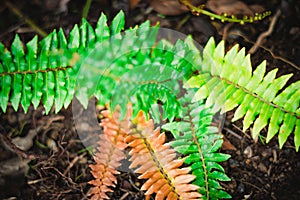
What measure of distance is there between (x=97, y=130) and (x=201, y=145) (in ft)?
2.30

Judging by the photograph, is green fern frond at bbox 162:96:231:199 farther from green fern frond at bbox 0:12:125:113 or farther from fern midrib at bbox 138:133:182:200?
green fern frond at bbox 0:12:125:113

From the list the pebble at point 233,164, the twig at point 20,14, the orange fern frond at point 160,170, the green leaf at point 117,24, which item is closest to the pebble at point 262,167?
the pebble at point 233,164

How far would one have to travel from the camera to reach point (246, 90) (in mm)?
1970

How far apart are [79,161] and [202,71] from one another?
0.94 metres

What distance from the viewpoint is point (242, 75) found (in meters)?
1.96

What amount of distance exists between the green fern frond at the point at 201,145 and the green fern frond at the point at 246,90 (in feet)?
0.27

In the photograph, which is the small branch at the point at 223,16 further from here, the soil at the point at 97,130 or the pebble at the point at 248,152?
the pebble at the point at 248,152

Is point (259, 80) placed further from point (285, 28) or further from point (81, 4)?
point (81, 4)

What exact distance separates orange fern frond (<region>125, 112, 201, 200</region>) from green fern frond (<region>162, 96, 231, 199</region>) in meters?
0.06

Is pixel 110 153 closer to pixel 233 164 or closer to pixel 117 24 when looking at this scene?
pixel 117 24

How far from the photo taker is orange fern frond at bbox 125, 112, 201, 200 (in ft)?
6.48

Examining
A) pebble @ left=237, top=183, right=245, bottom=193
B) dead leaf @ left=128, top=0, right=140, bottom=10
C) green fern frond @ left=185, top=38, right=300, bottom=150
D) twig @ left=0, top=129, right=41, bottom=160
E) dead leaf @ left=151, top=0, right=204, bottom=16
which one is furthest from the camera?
dead leaf @ left=128, top=0, right=140, bottom=10

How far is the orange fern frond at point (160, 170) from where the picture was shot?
6.48ft

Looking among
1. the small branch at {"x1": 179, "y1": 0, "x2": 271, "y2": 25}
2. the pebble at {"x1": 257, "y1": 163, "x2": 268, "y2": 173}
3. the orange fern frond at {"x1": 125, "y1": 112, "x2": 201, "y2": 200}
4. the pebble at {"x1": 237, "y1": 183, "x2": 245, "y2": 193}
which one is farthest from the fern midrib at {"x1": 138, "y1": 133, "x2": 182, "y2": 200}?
the small branch at {"x1": 179, "y1": 0, "x2": 271, "y2": 25}
